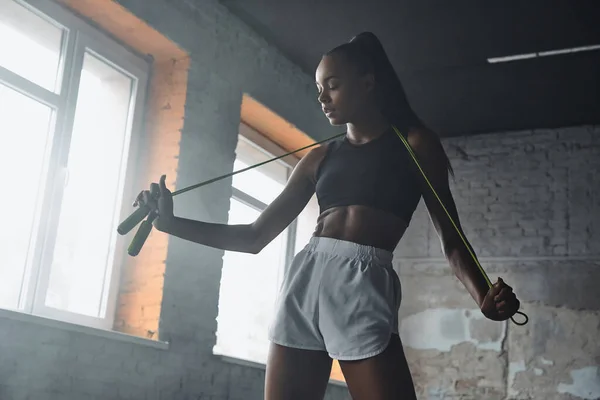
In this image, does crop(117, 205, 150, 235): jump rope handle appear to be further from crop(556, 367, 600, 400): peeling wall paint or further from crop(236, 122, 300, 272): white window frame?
crop(556, 367, 600, 400): peeling wall paint

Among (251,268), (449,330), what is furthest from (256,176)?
(449,330)

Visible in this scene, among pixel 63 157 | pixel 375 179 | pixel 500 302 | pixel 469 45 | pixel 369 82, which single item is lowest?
pixel 500 302

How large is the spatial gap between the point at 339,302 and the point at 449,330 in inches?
159

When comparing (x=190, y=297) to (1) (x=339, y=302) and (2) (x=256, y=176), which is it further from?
(1) (x=339, y=302)

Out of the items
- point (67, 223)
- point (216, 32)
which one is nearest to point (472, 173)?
point (216, 32)

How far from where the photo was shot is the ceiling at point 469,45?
4141 millimetres

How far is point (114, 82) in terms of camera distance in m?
3.85

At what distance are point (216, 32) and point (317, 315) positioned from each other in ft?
9.38

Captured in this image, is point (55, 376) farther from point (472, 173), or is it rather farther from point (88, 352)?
point (472, 173)

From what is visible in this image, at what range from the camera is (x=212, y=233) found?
1723 millimetres

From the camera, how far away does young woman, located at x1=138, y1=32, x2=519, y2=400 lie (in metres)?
1.51

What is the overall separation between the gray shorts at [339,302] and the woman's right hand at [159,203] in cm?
30

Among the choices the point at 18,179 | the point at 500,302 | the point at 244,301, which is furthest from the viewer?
the point at 244,301

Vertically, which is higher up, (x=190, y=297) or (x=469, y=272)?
(x=190, y=297)
